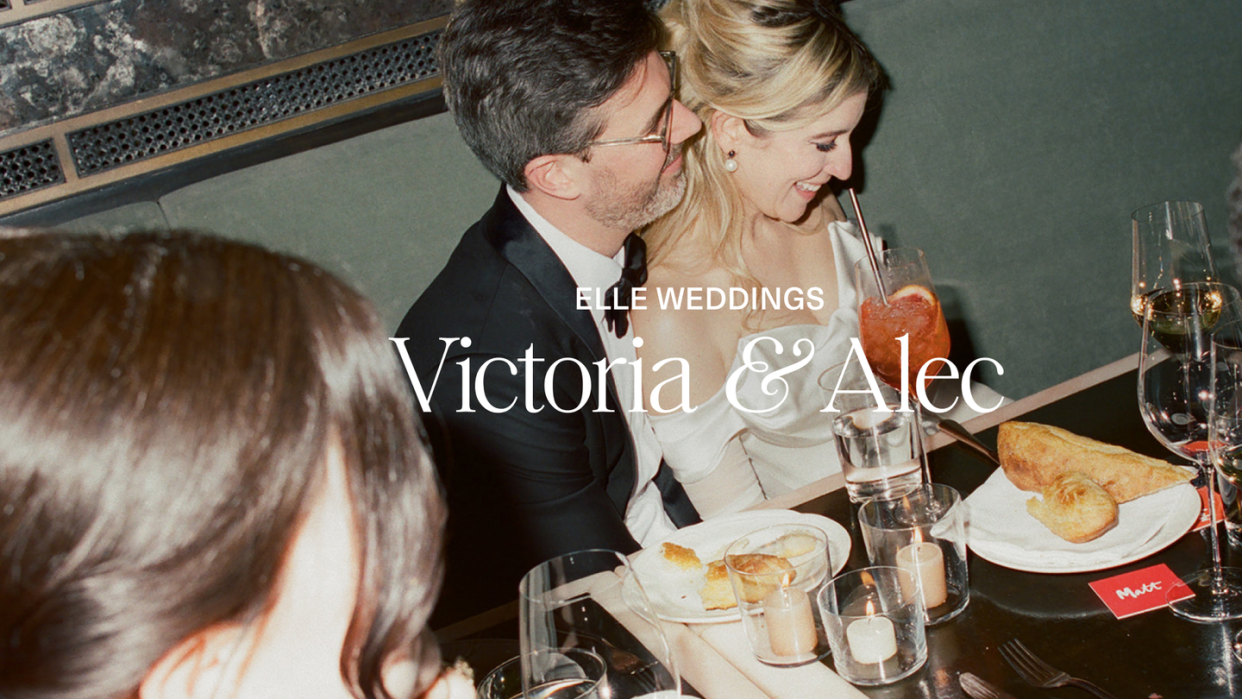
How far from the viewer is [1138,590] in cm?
102

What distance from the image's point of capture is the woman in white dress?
2.01m

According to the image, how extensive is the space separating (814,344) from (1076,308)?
85 cm

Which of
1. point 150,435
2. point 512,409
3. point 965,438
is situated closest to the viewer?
point 150,435

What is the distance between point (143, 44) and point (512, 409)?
1.07m

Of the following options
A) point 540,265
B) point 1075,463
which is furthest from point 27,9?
point 1075,463

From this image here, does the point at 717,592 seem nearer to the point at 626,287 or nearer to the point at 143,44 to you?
the point at 626,287

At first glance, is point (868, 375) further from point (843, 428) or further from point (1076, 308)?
point (1076, 308)

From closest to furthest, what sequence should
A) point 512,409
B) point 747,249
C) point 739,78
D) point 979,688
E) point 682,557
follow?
point 979,688 < point 682,557 < point 512,409 < point 739,78 < point 747,249

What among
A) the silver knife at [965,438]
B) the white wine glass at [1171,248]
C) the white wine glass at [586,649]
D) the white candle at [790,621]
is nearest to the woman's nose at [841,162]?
the white wine glass at [1171,248]

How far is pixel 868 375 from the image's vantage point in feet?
4.97

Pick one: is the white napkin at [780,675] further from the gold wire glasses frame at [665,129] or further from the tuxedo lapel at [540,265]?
the gold wire glasses frame at [665,129]

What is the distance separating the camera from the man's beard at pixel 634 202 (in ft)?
6.40

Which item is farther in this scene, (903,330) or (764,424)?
(764,424)

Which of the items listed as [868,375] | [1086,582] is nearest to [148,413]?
[1086,582]
